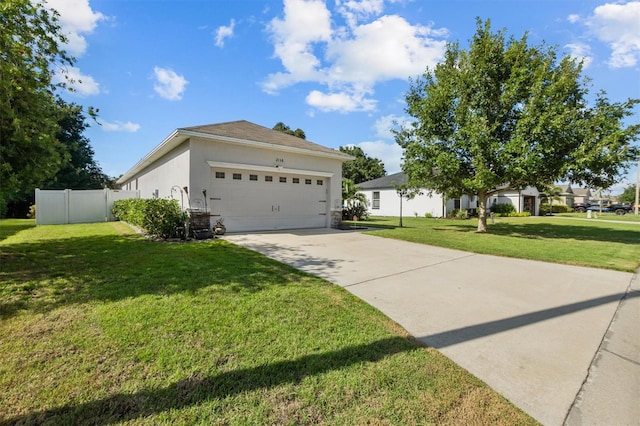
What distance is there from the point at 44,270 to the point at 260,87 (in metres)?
10.9

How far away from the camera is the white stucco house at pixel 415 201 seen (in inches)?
961

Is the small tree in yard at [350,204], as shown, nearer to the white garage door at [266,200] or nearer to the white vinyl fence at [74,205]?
the white garage door at [266,200]

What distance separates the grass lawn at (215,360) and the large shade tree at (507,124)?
10.0 m

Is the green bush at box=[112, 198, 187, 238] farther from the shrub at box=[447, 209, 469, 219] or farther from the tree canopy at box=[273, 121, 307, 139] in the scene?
the tree canopy at box=[273, 121, 307, 139]

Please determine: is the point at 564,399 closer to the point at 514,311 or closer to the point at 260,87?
the point at 514,311

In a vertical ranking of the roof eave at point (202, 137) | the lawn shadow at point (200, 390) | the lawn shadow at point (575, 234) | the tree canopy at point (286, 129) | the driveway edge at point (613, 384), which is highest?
the tree canopy at point (286, 129)

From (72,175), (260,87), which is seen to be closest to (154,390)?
(260,87)

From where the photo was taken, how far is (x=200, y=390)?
2.12 m

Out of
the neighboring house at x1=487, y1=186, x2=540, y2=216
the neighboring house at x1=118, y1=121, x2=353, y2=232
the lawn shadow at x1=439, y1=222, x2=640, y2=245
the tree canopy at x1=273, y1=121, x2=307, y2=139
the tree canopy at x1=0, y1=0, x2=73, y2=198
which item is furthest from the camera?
the tree canopy at x1=273, y1=121, x2=307, y2=139

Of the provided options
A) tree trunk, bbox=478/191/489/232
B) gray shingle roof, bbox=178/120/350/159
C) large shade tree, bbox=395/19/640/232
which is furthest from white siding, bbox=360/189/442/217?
gray shingle roof, bbox=178/120/350/159

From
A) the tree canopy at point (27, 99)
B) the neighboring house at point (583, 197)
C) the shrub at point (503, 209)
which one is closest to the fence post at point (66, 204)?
the tree canopy at point (27, 99)

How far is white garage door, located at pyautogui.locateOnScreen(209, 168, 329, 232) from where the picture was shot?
34.9ft

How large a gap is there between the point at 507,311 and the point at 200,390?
3.85 metres

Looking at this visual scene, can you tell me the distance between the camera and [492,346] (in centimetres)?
296
